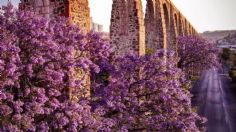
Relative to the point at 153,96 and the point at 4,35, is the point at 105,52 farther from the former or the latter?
the point at 4,35

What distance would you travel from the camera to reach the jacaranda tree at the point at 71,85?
26.5 feet

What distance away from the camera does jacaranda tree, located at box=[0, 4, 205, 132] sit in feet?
26.5

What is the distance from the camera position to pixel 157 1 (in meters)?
24.5

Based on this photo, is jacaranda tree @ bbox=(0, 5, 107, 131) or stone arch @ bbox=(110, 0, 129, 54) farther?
stone arch @ bbox=(110, 0, 129, 54)

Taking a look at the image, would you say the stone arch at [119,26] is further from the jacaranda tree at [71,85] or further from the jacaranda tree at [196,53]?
the jacaranda tree at [196,53]

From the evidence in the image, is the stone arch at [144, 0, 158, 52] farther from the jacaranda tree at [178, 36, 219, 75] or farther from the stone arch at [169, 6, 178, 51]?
the jacaranda tree at [178, 36, 219, 75]

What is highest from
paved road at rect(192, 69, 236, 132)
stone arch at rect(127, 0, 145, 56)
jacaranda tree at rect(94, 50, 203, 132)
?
stone arch at rect(127, 0, 145, 56)

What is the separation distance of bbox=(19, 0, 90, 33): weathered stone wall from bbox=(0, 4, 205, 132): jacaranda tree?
1.26 meters

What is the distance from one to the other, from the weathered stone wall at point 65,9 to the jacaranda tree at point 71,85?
126 centimetres

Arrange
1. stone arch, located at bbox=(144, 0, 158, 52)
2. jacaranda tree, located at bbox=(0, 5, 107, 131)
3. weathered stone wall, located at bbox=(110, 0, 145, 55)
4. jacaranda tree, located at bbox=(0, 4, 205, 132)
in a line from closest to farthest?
jacaranda tree, located at bbox=(0, 5, 107, 131), jacaranda tree, located at bbox=(0, 4, 205, 132), weathered stone wall, located at bbox=(110, 0, 145, 55), stone arch, located at bbox=(144, 0, 158, 52)

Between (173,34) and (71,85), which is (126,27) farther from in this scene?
(173,34)

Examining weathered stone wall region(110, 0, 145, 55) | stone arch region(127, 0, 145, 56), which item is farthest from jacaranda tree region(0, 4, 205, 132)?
weathered stone wall region(110, 0, 145, 55)

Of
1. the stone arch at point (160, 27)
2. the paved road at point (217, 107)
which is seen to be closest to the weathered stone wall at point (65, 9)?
the paved road at point (217, 107)

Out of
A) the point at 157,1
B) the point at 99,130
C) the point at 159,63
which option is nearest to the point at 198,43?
the point at 157,1
